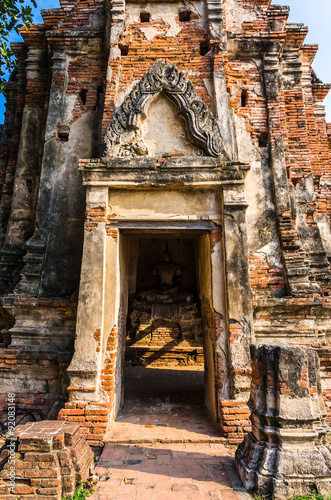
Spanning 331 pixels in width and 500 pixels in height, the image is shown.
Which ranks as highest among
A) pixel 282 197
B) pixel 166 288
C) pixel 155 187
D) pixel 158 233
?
pixel 282 197

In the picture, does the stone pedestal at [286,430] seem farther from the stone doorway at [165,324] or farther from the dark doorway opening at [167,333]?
the stone doorway at [165,324]

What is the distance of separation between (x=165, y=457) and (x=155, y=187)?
4.03 m

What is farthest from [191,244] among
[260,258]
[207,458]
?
[207,458]

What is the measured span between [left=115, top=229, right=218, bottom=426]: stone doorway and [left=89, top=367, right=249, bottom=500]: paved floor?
19cm

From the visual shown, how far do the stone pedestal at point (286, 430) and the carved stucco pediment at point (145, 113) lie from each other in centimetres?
366

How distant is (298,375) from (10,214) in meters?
7.19

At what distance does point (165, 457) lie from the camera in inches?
175

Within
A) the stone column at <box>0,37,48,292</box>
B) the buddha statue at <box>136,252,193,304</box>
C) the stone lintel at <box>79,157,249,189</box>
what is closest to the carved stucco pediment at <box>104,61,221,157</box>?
the stone lintel at <box>79,157,249,189</box>

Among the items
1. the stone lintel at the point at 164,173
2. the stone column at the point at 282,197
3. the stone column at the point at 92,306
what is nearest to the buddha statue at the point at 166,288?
the stone column at the point at 282,197

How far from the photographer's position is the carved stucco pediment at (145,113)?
20.1 feet

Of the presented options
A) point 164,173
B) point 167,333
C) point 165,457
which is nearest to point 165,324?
point 167,333

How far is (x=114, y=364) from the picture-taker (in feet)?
18.0

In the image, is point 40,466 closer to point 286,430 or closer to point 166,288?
point 286,430

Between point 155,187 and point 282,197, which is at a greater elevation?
point 282,197
